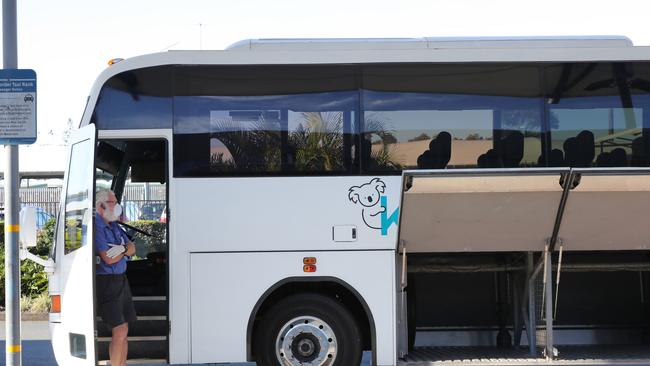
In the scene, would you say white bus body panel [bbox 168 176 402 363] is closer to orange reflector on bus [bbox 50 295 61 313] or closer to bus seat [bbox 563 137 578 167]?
orange reflector on bus [bbox 50 295 61 313]

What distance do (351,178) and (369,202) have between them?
11.3 inches

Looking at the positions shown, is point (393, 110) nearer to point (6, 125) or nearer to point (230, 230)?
point (230, 230)

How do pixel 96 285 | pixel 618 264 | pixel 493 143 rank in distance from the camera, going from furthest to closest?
pixel 618 264 → pixel 493 143 → pixel 96 285

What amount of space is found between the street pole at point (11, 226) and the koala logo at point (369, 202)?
3193 millimetres

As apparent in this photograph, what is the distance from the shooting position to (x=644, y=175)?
8.47m

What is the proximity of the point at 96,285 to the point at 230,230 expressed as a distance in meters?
1.32

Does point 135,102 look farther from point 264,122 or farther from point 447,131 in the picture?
point 447,131

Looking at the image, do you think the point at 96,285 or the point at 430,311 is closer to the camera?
the point at 96,285

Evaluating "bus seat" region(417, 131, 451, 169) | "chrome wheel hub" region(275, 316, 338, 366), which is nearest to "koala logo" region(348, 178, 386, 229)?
"bus seat" region(417, 131, 451, 169)

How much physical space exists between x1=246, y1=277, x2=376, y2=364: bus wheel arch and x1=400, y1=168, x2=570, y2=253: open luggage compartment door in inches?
29.6

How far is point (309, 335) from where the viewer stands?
874 cm

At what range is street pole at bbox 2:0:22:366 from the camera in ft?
27.6

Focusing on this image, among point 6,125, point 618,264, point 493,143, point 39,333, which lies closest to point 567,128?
point 493,143

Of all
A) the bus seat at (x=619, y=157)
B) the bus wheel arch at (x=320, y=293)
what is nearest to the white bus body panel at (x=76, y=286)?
the bus wheel arch at (x=320, y=293)
